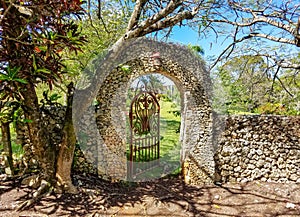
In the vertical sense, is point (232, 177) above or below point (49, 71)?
below

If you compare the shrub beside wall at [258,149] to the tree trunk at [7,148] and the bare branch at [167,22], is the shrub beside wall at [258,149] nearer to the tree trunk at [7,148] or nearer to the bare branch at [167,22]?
the bare branch at [167,22]

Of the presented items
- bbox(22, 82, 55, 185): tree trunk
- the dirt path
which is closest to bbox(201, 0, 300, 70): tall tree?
the dirt path

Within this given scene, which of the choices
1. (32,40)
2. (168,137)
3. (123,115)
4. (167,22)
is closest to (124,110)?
(123,115)

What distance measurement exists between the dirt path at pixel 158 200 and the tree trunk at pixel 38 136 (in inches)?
16.1

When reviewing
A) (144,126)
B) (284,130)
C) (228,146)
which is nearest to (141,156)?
(144,126)

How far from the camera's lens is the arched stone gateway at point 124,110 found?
412 centimetres

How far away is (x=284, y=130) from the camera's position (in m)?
4.57

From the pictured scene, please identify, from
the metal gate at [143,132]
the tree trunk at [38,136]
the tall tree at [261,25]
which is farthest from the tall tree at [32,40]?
the tall tree at [261,25]

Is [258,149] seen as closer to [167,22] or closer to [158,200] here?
[158,200]

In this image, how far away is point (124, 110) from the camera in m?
4.22

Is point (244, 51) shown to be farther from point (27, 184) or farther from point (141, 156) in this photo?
point (27, 184)

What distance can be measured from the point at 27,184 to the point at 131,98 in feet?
8.34

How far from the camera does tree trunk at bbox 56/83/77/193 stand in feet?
11.4

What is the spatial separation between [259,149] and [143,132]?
2443mm
